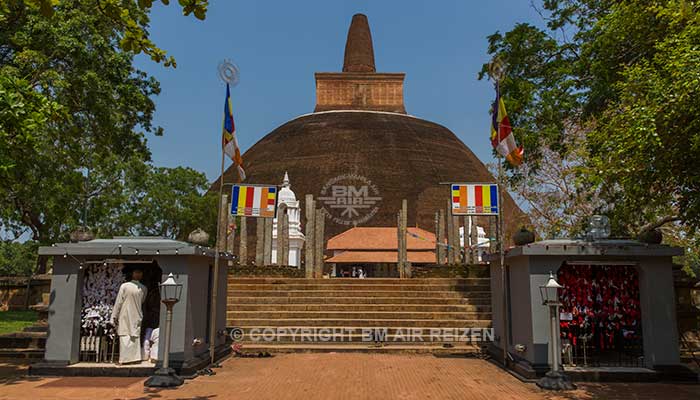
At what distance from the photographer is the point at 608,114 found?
8.11 metres

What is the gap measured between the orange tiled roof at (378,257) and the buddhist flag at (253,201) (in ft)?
40.5

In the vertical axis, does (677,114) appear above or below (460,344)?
above

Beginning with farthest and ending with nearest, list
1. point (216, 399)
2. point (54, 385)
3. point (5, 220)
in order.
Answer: point (5, 220)
point (54, 385)
point (216, 399)

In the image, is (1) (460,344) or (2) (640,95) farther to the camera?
(1) (460,344)

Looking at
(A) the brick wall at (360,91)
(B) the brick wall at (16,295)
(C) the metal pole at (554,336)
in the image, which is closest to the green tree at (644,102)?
(C) the metal pole at (554,336)

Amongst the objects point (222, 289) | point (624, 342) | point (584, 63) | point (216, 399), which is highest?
point (584, 63)

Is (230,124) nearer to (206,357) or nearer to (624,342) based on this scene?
(206,357)

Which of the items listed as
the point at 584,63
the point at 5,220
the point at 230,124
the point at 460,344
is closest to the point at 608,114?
the point at 584,63

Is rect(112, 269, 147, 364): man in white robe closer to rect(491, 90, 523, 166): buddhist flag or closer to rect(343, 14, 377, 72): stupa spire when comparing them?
rect(491, 90, 523, 166): buddhist flag

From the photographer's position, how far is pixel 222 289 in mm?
10305

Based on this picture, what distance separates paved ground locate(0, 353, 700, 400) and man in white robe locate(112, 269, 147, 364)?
0.47m

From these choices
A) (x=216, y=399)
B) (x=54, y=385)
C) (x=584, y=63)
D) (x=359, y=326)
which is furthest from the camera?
(x=359, y=326)

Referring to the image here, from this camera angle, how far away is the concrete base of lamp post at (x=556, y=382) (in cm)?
736

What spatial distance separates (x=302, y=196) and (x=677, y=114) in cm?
3549
